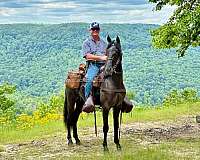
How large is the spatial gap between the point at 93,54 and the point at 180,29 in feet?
12.7

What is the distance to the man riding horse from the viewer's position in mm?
14773

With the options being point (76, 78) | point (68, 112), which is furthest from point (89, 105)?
point (68, 112)

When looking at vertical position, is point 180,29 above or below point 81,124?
above

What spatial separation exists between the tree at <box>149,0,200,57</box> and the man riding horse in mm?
3544

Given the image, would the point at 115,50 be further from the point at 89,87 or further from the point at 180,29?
the point at 180,29

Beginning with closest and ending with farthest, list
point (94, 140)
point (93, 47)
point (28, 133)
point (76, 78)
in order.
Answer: point (93, 47)
point (76, 78)
point (94, 140)
point (28, 133)

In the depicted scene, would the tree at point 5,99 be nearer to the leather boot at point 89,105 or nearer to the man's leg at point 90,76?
the man's leg at point 90,76

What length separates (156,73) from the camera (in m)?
199

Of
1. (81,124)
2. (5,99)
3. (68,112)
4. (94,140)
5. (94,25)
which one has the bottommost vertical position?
(5,99)

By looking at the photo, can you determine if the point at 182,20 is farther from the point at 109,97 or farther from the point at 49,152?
the point at 49,152

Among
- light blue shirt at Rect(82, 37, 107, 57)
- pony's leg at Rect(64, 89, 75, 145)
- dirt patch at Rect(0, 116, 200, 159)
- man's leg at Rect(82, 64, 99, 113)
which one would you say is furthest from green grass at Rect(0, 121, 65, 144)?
light blue shirt at Rect(82, 37, 107, 57)

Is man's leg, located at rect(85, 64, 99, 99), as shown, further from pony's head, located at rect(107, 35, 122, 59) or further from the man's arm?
pony's head, located at rect(107, 35, 122, 59)

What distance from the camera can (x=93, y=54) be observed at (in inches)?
588

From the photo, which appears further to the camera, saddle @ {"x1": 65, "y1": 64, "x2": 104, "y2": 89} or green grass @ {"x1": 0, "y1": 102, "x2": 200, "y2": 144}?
green grass @ {"x1": 0, "y1": 102, "x2": 200, "y2": 144}
